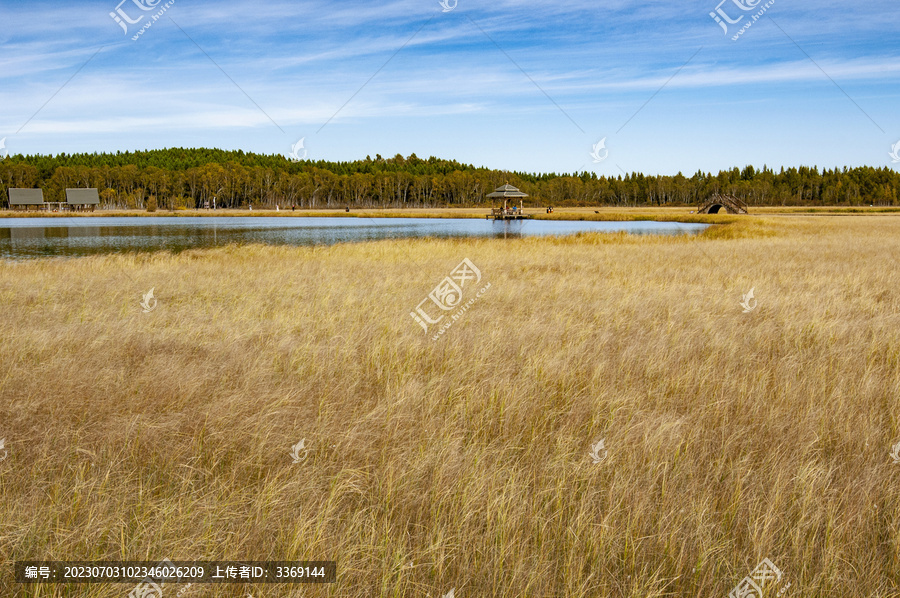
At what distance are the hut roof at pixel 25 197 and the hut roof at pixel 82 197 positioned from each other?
5.71 m

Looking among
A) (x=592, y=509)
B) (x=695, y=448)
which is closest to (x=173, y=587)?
(x=592, y=509)

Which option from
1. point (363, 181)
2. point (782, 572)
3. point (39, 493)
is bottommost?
point (782, 572)

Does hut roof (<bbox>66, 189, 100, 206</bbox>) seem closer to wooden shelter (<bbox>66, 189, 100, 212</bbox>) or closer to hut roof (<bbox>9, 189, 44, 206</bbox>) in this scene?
wooden shelter (<bbox>66, 189, 100, 212</bbox>)

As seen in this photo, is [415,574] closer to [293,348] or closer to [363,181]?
[293,348]

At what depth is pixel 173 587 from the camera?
257cm

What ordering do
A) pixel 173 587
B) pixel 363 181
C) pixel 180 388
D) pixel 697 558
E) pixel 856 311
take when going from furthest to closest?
pixel 363 181
pixel 856 311
pixel 180 388
pixel 697 558
pixel 173 587

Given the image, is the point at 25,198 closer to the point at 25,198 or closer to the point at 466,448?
the point at 25,198

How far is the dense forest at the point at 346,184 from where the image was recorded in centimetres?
11894

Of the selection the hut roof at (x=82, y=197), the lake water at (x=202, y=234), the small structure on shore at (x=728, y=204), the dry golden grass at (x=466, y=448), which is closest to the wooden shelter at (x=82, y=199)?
the hut roof at (x=82, y=197)

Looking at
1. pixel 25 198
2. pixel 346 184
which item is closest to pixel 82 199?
pixel 25 198

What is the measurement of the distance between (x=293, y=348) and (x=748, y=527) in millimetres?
5258

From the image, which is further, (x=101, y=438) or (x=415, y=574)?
(x=101, y=438)

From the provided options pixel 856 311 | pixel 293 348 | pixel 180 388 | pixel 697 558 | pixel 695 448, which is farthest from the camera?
pixel 856 311

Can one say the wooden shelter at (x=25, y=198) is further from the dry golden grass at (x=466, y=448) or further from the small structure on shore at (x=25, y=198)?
the dry golden grass at (x=466, y=448)
